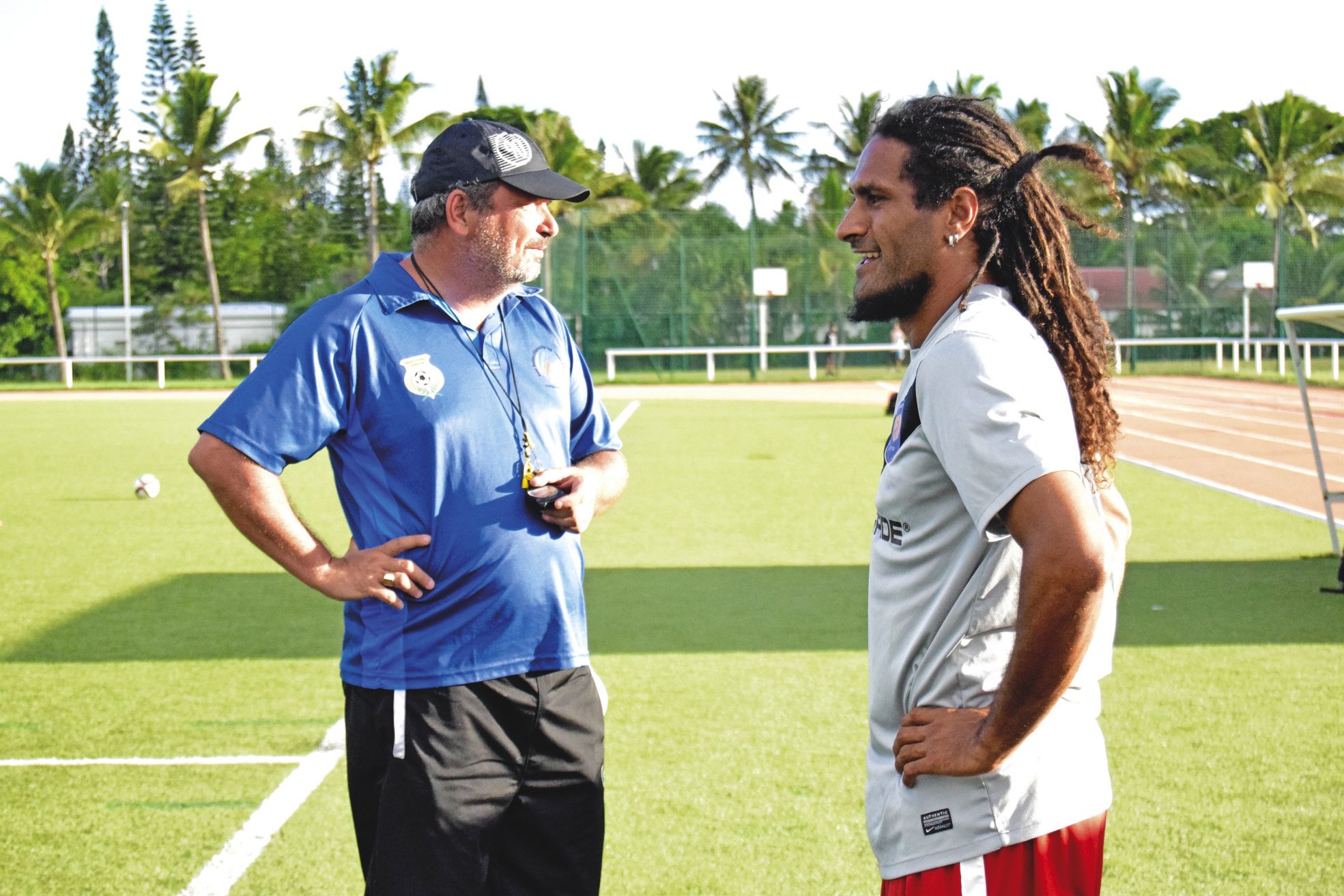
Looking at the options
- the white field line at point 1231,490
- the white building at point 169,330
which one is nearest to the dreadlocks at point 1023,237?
the white field line at point 1231,490

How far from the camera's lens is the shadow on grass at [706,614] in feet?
22.0

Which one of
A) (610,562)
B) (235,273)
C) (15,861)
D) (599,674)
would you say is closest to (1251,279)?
(610,562)

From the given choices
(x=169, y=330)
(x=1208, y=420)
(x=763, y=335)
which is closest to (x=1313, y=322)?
(x=1208, y=420)

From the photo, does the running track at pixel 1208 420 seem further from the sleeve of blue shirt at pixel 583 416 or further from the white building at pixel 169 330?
the white building at pixel 169 330

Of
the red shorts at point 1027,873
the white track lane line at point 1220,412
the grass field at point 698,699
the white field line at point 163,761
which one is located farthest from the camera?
the white track lane line at point 1220,412

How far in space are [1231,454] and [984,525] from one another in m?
15.0

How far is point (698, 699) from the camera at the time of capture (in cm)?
569

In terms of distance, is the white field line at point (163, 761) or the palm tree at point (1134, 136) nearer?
the white field line at point (163, 761)

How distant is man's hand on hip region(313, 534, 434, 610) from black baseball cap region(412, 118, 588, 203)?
82 centimetres

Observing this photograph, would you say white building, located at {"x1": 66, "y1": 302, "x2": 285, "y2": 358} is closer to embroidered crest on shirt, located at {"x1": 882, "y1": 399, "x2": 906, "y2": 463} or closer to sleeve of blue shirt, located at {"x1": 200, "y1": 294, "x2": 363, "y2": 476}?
sleeve of blue shirt, located at {"x1": 200, "y1": 294, "x2": 363, "y2": 476}

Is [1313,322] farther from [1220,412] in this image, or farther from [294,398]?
[1220,412]

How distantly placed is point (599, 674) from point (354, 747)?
10.8ft

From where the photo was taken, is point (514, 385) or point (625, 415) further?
point (625, 415)

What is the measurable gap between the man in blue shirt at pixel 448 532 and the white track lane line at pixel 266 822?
3.90ft
